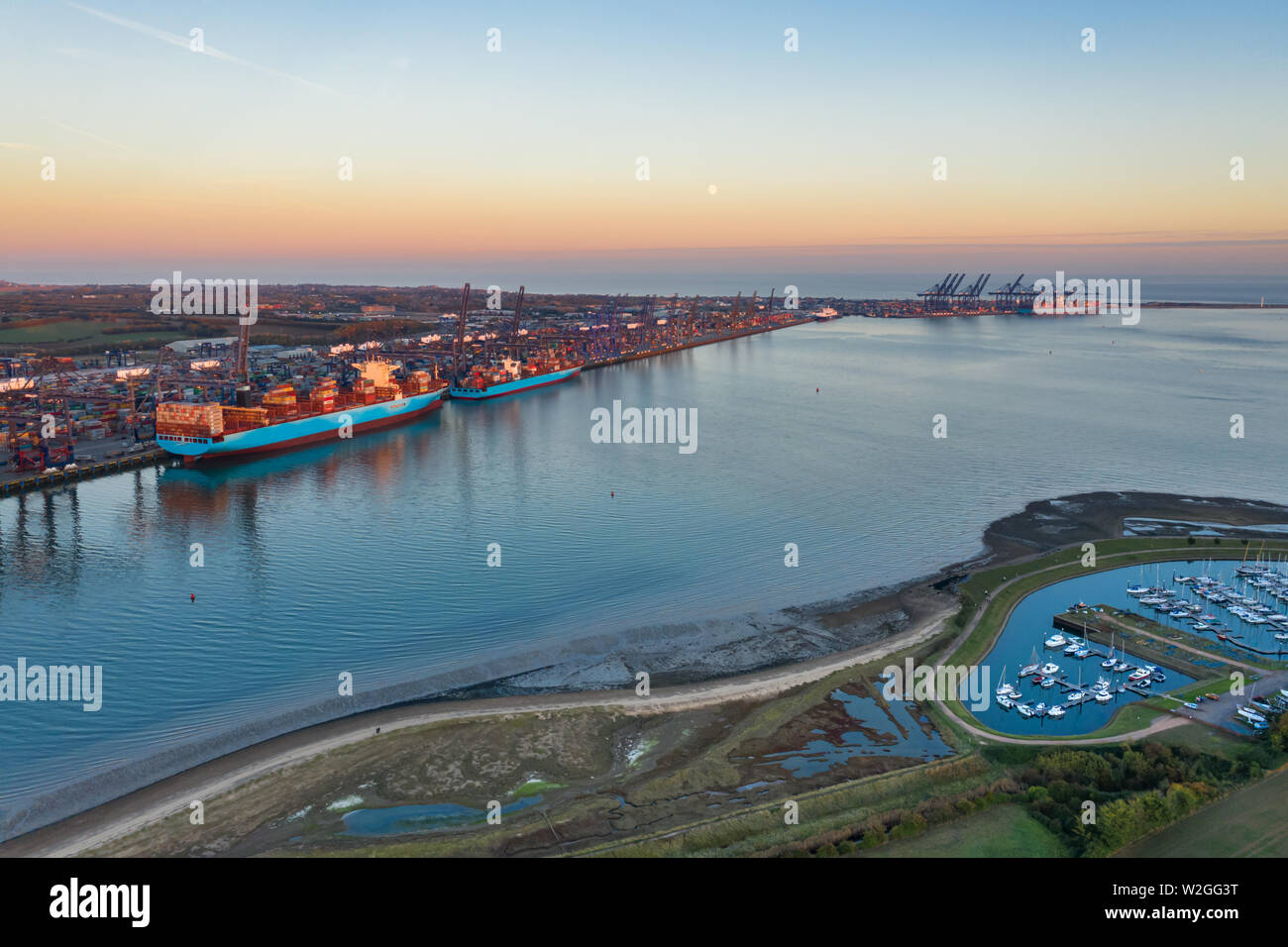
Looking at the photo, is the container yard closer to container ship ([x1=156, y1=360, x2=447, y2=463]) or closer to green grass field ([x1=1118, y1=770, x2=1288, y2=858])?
container ship ([x1=156, y1=360, x2=447, y2=463])

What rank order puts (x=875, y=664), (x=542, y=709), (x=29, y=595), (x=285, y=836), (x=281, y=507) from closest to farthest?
(x=285, y=836)
(x=542, y=709)
(x=875, y=664)
(x=29, y=595)
(x=281, y=507)

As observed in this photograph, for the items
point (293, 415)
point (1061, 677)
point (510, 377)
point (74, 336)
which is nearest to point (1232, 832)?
point (1061, 677)

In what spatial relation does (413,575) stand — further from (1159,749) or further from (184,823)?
(1159,749)

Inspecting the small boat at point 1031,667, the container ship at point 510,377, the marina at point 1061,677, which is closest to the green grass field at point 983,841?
the marina at point 1061,677

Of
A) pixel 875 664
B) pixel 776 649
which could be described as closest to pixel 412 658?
pixel 776 649

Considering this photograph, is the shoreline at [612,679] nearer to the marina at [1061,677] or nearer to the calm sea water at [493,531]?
the calm sea water at [493,531]

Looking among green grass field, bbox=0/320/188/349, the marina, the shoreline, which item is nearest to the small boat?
the marina
